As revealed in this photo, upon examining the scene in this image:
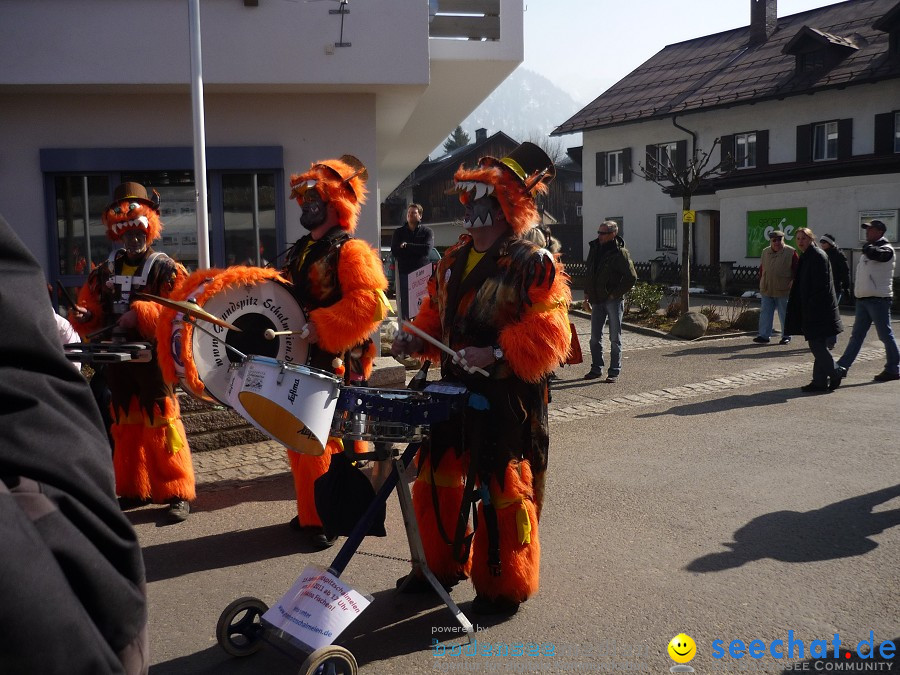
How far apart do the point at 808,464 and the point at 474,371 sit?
3.88m

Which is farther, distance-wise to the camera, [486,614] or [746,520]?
[746,520]

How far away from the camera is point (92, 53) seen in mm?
8945

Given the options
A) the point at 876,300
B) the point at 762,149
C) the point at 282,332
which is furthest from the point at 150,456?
the point at 762,149

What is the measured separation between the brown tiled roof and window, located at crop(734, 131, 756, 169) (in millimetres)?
1279

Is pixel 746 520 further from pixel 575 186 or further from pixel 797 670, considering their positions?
pixel 575 186

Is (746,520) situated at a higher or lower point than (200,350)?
lower

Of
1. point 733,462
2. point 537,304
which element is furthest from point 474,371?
point 733,462

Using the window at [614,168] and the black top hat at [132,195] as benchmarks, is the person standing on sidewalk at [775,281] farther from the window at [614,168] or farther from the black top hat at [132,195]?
the window at [614,168]

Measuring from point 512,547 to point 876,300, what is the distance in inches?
311

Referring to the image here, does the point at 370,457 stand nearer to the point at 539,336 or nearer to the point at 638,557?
the point at 539,336

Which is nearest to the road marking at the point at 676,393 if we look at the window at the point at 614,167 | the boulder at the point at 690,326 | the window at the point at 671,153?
the boulder at the point at 690,326

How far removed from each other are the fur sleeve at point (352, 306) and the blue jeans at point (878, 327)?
7.27 meters

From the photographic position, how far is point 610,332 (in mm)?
10211

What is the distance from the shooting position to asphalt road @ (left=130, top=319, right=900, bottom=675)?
11.8 feet
